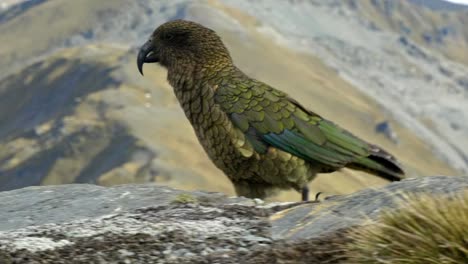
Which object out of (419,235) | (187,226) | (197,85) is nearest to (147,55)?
(197,85)

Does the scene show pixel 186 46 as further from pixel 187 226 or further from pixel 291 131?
pixel 187 226

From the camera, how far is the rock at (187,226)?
698 centimetres

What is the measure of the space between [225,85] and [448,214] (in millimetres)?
4434

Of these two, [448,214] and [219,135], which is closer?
[448,214]

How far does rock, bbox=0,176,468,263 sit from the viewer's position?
6977mm

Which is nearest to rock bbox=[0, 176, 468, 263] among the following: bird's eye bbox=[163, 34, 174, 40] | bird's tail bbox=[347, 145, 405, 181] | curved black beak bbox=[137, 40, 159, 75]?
bird's tail bbox=[347, 145, 405, 181]

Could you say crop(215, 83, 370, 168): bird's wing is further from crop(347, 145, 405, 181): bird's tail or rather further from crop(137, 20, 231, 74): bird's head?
crop(137, 20, 231, 74): bird's head

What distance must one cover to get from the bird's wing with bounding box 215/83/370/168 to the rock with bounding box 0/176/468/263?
4.21ft

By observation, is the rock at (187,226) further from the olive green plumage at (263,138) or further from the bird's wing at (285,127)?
the bird's wing at (285,127)

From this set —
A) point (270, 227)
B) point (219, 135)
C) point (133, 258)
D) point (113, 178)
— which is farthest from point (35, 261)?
point (113, 178)

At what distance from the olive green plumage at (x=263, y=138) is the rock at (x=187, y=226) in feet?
3.33

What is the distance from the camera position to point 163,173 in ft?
602

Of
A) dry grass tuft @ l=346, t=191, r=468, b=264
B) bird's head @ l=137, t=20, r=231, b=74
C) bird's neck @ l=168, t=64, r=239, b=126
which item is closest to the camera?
dry grass tuft @ l=346, t=191, r=468, b=264

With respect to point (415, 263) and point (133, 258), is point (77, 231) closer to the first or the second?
point (133, 258)
